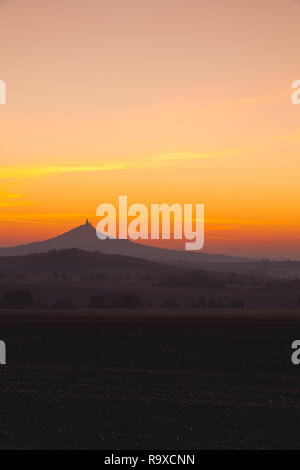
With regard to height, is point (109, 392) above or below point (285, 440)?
above

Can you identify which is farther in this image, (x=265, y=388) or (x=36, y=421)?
(x=265, y=388)

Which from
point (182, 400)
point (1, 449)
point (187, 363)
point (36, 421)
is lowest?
point (1, 449)

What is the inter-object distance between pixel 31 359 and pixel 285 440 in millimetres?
58730

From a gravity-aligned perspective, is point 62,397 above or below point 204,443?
above

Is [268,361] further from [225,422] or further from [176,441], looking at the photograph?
[176,441]

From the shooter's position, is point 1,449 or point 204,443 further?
point 204,443

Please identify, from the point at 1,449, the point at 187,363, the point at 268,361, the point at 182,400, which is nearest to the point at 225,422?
the point at 182,400

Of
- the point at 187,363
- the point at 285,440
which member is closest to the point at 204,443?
the point at 285,440

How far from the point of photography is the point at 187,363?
289ft

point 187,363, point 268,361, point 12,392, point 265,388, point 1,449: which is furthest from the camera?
point 268,361

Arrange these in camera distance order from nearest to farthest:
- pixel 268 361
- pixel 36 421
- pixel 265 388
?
pixel 36 421, pixel 265 388, pixel 268 361

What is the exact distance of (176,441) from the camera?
37.2 m

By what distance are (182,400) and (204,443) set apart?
52.6 ft

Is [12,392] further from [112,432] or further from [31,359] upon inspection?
[31,359]
